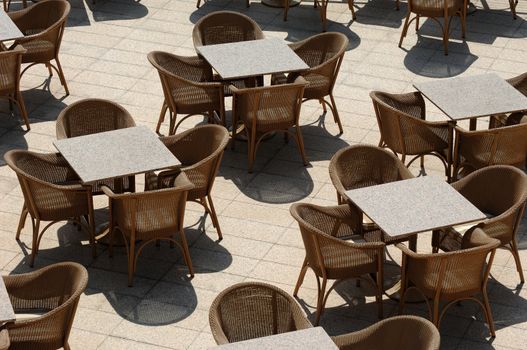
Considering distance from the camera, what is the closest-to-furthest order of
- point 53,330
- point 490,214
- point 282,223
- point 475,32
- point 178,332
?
1. point 53,330
2. point 178,332
3. point 490,214
4. point 282,223
5. point 475,32

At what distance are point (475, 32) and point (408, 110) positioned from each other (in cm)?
359

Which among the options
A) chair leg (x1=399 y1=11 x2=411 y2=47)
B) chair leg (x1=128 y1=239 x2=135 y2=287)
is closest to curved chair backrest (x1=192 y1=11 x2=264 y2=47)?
chair leg (x1=399 y1=11 x2=411 y2=47)

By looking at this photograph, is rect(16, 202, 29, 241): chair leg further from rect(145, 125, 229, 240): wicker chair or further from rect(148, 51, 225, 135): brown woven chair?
rect(148, 51, 225, 135): brown woven chair

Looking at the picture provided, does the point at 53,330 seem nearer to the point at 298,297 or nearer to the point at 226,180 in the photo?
the point at 298,297

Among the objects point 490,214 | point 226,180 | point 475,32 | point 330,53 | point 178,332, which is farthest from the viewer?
point 475,32

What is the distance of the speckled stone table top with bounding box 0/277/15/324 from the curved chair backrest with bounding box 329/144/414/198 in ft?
10.3

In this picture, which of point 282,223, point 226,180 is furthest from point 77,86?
point 282,223

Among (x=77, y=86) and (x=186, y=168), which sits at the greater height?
(x=186, y=168)

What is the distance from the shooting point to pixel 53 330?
928 cm

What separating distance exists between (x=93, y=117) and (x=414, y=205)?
10.8 ft

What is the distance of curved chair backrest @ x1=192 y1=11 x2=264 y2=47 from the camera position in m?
14.2

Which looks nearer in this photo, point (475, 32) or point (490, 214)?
point (490, 214)

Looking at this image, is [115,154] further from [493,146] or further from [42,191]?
[493,146]

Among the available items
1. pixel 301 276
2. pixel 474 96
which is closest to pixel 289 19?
pixel 474 96
